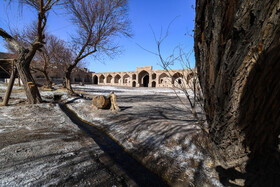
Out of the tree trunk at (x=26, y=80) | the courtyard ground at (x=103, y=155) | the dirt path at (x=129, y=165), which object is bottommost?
the dirt path at (x=129, y=165)

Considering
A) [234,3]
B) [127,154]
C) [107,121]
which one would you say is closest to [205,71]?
[234,3]

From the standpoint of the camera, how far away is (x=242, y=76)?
1.11 meters

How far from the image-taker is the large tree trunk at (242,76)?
910 millimetres

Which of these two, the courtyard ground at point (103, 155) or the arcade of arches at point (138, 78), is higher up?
the arcade of arches at point (138, 78)

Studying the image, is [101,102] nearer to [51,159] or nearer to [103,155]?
[103,155]

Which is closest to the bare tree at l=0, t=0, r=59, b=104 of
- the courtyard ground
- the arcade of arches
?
the courtyard ground

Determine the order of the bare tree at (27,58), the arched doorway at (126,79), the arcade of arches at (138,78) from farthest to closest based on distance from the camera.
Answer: the arched doorway at (126,79) < the arcade of arches at (138,78) < the bare tree at (27,58)

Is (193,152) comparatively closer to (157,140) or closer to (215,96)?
(157,140)

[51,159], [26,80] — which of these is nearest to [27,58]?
[26,80]

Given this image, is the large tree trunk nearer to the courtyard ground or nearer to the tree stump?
the courtyard ground

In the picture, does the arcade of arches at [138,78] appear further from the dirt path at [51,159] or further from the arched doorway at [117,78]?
the dirt path at [51,159]

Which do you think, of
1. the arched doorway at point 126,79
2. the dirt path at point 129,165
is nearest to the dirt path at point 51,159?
the dirt path at point 129,165

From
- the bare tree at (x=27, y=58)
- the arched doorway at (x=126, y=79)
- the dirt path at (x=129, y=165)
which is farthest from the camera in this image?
the arched doorway at (x=126, y=79)

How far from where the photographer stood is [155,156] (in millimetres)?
2264
